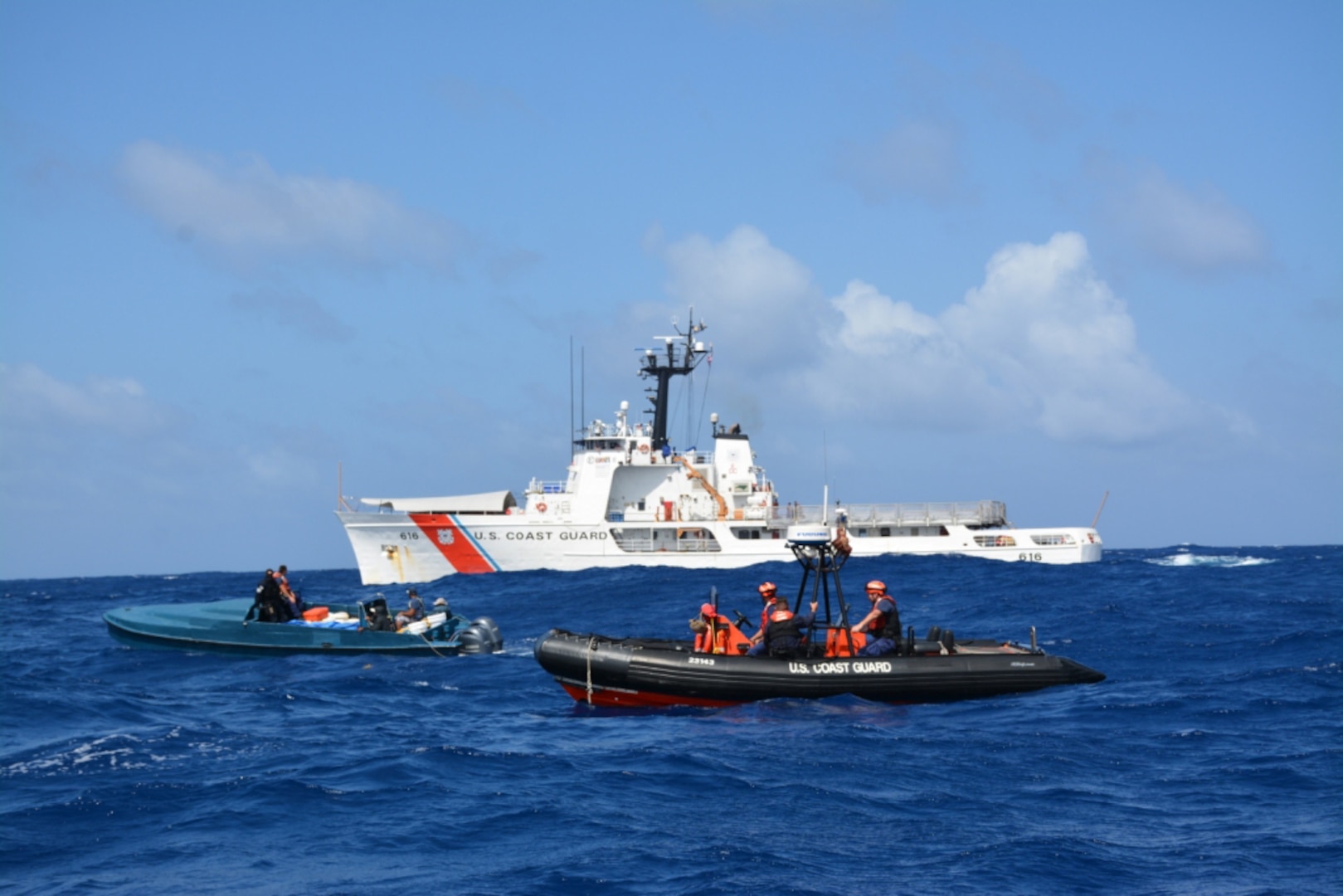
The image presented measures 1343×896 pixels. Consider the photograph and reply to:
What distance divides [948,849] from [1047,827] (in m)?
1.09

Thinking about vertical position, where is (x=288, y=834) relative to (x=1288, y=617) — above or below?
below

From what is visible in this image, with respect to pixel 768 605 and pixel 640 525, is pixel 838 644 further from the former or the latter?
pixel 640 525

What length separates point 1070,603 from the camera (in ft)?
103

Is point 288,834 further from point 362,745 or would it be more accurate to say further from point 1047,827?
point 1047,827

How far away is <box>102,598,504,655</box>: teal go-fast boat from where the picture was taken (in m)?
24.0

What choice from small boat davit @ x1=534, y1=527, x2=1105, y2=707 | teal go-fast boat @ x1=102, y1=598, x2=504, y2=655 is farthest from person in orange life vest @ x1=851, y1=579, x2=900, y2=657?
teal go-fast boat @ x1=102, y1=598, x2=504, y2=655

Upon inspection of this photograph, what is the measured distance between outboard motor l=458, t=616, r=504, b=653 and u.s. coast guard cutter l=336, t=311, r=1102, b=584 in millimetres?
23098

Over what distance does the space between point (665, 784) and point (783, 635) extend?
15.6ft

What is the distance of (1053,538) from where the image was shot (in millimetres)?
48969

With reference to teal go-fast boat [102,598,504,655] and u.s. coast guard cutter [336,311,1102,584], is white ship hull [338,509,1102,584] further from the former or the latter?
teal go-fast boat [102,598,504,655]

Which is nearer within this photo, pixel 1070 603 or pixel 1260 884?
pixel 1260 884

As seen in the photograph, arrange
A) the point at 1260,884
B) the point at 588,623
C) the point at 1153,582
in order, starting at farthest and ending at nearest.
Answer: the point at 1153,582, the point at 588,623, the point at 1260,884

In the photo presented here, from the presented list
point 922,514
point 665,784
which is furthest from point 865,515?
point 665,784

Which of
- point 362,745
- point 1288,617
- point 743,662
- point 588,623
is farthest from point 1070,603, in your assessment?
point 362,745
